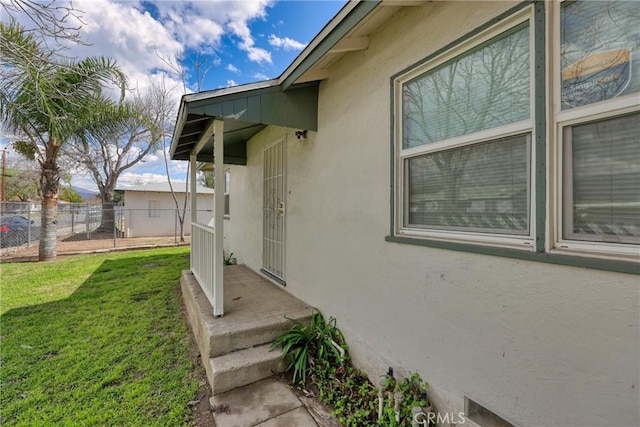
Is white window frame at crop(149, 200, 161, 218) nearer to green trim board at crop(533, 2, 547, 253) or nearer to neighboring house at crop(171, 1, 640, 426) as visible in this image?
neighboring house at crop(171, 1, 640, 426)

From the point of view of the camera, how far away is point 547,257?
151 centimetres

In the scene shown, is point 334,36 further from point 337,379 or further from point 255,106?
point 337,379

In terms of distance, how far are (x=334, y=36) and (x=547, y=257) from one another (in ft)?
7.74

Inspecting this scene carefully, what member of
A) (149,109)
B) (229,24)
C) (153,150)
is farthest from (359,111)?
(153,150)

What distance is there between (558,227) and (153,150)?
1934 centimetres

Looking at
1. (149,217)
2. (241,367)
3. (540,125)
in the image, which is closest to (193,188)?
(241,367)

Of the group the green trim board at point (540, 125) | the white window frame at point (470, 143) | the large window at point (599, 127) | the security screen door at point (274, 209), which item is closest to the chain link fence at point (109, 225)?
the security screen door at point (274, 209)

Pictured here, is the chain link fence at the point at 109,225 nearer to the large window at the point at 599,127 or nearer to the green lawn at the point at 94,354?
the green lawn at the point at 94,354

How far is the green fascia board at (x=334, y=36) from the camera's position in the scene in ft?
7.17

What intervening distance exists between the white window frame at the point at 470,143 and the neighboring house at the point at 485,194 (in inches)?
0.4

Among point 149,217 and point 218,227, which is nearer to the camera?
point 218,227

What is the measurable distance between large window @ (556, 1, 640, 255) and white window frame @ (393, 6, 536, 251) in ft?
0.44

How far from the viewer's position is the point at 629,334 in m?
1.25

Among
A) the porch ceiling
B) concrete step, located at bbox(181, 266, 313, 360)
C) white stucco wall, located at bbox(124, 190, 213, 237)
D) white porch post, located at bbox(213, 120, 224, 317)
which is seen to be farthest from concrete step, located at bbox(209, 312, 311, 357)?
white stucco wall, located at bbox(124, 190, 213, 237)
